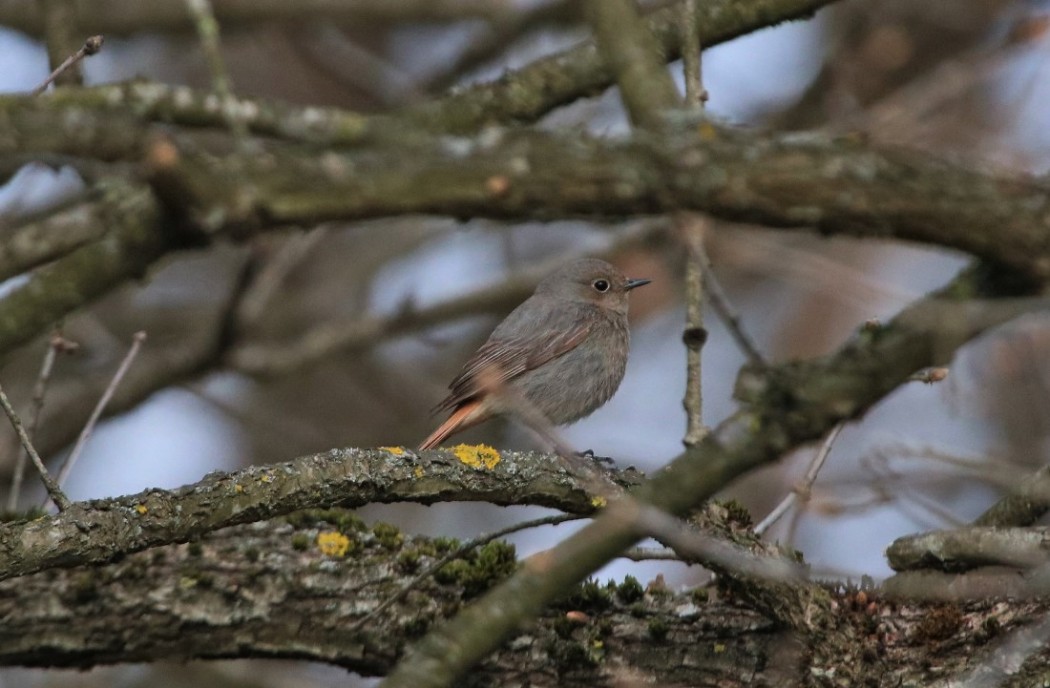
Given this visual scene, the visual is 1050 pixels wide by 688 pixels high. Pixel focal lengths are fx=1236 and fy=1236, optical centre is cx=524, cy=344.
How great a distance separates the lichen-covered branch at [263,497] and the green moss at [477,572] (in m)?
0.35

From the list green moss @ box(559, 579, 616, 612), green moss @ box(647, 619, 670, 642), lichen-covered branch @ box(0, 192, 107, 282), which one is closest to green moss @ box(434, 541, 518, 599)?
green moss @ box(559, 579, 616, 612)

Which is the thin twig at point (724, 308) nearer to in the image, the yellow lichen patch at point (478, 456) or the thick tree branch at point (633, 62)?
the thick tree branch at point (633, 62)

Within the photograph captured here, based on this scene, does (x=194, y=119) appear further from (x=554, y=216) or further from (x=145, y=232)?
(x=554, y=216)

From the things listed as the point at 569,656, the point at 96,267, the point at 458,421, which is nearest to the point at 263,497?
the point at 96,267

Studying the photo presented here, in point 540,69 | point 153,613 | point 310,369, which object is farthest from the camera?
point 310,369

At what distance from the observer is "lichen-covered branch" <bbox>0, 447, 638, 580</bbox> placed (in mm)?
3818

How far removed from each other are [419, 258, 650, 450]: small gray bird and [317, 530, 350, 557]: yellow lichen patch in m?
2.51

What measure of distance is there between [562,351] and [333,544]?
127 inches

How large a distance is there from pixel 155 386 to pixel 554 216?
4.93 metres

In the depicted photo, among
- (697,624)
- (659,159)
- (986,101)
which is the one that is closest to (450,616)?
(697,624)

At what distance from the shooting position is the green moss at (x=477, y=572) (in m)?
4.44

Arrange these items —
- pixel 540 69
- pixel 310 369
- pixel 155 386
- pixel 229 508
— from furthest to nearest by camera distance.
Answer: pixel 310 369 < pixel 155 386 < pixel 540 69 < pixel 229 508

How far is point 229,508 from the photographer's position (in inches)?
154

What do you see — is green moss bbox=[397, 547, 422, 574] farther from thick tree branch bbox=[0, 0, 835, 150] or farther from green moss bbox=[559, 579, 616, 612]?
thick tree branch bbox=[0, 0, 835, 150]
